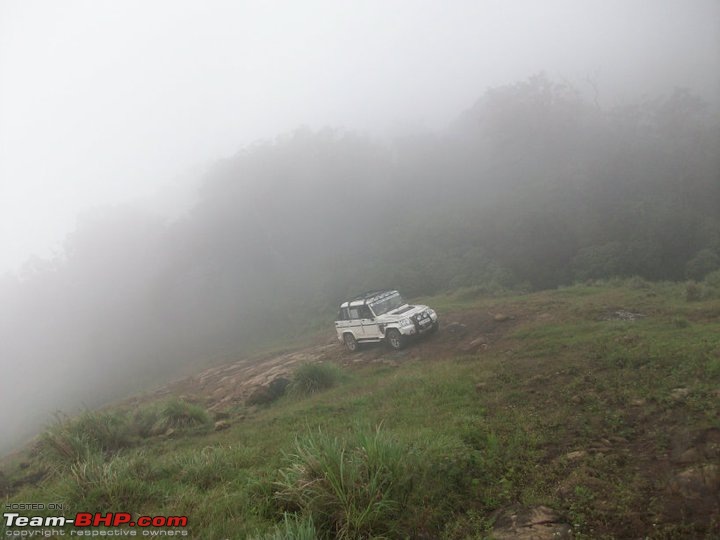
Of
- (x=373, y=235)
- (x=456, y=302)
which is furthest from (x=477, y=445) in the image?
(x=373, y=235)

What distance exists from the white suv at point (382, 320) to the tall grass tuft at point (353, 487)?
9838mm

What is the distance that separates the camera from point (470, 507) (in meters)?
4.63

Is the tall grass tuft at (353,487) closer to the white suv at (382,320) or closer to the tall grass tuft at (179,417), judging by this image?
the tall grass tuft at (179,417)

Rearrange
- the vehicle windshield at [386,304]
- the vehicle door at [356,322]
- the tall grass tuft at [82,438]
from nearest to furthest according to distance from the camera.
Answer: the tall grass tuft at [82,438], the vehicle windshield at [386,304], the vehicle door at [356,322]

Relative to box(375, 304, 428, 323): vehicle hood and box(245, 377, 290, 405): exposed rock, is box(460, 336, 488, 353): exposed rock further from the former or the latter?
box(245, 377, 290, 405): exposed rock

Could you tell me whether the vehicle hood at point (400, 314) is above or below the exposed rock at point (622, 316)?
above

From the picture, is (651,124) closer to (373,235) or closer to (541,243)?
(541,243)

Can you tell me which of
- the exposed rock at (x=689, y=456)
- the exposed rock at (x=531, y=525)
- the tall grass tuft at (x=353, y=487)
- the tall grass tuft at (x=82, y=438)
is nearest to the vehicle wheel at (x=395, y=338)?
the tall grass tuft at (x=82, y=438)

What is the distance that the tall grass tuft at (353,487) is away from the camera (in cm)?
420

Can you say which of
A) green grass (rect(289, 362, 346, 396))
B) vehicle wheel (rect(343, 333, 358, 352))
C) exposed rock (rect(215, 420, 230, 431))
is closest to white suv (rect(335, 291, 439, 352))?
vehicle wheel (rect(343, 333, 358, 352))

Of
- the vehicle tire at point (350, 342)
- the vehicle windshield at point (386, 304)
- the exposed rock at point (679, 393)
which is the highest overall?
the exposed rock at point (679, 393)

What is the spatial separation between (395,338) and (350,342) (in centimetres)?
250

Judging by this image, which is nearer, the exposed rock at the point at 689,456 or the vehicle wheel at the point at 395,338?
the exposed rock at the point at 689,456

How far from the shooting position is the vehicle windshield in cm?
1584
